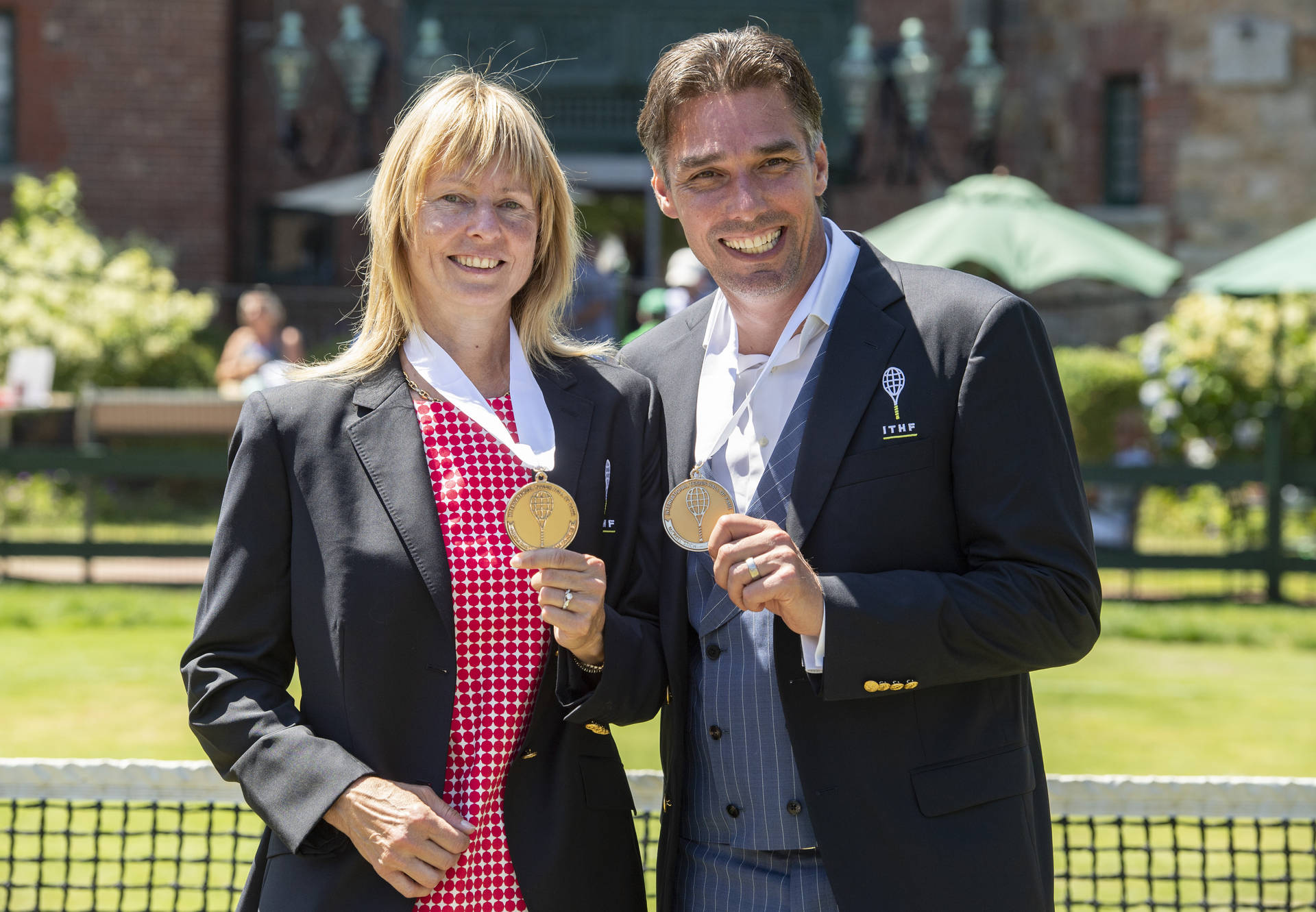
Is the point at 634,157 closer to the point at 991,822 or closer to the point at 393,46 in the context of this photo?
the point at 393,46

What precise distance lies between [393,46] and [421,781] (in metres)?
18.8

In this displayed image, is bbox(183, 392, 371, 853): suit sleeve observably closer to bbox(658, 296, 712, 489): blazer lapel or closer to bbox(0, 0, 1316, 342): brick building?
bbox(658, 296, 712, 489): blazer lapel

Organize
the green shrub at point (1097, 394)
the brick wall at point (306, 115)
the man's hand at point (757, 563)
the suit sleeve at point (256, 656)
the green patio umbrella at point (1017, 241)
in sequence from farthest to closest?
the brick wall at point (306, 115)
the green shrub at point (1097, 394)
the green patio umbrella at point (1017, 241)
the suit sleeve at point (256, 656)
the man's hand at point (757, 563)

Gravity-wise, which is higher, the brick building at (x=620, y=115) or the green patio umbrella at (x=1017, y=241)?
the brick building at (x=620, y=115)

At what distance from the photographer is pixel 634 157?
20375 mm

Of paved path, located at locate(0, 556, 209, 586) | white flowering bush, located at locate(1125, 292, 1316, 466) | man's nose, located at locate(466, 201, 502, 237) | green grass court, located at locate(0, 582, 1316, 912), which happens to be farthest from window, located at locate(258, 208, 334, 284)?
man's nose, located at locate(466, 201, 502, 237)

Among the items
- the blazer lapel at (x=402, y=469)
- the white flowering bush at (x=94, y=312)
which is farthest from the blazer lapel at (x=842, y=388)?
the white flowering bush at (x=94, y=312)

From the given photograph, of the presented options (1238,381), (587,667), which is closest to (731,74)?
(587,667)

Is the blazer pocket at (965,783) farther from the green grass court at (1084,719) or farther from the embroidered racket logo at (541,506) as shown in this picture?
the green grass court at (1084,719)

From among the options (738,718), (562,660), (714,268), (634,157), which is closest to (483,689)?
(562,660)

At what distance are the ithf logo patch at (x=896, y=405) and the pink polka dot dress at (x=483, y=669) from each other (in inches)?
29.8

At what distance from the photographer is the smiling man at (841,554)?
2770 mm

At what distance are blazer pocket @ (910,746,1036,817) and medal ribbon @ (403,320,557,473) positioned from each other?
3.10ft

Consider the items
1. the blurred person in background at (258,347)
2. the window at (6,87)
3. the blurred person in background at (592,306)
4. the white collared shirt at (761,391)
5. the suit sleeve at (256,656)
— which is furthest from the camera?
the window at (6,87)
